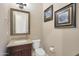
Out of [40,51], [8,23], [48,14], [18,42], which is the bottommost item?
[40,51]

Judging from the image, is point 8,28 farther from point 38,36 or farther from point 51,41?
point 51,41

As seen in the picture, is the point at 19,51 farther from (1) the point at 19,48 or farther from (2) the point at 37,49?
(2) the point at 37,49

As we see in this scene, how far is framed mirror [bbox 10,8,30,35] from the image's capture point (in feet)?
4.21

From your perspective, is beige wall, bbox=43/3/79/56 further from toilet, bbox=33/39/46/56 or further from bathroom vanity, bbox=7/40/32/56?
bathroom vanity, bbox=7/40/32/56

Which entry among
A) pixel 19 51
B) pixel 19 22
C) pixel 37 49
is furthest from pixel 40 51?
pixel 19 22

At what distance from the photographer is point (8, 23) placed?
127 centimetres

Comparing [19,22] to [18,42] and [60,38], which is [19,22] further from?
[60,38]

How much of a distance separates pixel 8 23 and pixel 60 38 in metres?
0.67

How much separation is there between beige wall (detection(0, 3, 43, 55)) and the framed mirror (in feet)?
0.13

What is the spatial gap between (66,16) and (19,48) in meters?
0.69

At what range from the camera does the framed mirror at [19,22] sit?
128 centimetres

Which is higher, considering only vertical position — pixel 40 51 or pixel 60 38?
pixel 60 38

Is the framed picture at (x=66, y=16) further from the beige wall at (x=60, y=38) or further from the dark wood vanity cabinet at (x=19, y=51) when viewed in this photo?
the dark wood vanity cabinet at (x=19, y=51)

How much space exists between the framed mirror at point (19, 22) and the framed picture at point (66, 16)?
14.7 inches
